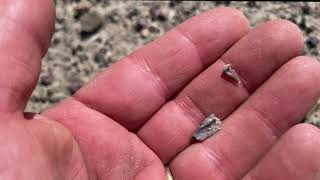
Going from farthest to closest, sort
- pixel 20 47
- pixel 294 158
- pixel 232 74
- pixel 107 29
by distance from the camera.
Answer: pixel 107 29 → pixel 232 74 → pixel 294 158 → pixel 20 47

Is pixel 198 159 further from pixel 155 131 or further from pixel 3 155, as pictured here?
pixel 3 155

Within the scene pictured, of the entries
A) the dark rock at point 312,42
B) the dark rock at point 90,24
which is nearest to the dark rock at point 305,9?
the dark rock at point 312,42

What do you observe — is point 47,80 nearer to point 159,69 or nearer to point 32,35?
point 159,69

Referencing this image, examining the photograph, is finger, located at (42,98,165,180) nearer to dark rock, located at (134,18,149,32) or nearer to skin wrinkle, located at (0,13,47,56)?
skin wrinkle, located at (0,13,47,56)

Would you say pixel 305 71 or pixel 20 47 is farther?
pixel 305 71

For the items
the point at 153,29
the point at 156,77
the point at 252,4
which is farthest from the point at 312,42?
the point at 156,77

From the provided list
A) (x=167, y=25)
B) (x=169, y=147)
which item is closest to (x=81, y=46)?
(x=167, y=25)

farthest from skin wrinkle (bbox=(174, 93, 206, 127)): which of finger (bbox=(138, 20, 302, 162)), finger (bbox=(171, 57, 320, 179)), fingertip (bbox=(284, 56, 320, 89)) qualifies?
fingertip (bbox=(284, 56, 320, 89))
